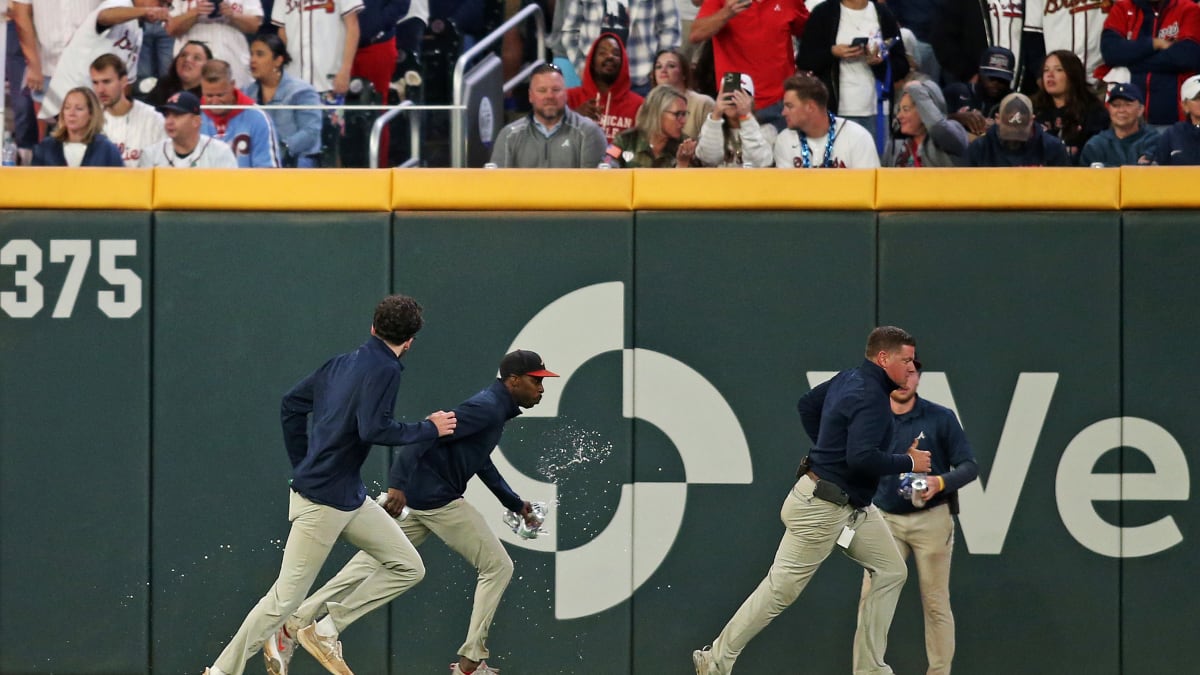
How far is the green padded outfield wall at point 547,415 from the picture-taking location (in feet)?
29.7

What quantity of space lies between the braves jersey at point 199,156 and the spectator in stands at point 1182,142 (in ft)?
18.6

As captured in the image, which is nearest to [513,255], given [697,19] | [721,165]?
[721,165]

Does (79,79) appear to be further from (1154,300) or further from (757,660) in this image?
(1154,300)

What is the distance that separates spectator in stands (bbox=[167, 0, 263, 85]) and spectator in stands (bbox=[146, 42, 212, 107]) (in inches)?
4.7

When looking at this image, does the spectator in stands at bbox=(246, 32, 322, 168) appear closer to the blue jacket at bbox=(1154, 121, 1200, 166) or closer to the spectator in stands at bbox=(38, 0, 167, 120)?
the spectator in stands at bbox=(38, 0, 167, 120)

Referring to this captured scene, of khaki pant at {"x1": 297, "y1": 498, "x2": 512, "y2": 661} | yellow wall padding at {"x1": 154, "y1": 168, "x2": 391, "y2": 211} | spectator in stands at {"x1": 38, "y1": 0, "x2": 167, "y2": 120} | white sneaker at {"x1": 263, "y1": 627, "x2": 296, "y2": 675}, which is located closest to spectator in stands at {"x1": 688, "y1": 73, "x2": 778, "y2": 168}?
yellow wall padding at {"x1": 154, "y1": 168, "x2": 391, "y2": 211}

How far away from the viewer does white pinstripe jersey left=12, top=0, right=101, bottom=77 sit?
36.8ft

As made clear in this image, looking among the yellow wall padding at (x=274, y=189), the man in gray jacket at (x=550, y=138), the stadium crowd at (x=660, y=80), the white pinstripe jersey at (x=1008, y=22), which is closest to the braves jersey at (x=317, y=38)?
the stadium crowd at (x=660, y=80)

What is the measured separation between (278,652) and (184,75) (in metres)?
4.79

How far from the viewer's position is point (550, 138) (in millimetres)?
9977

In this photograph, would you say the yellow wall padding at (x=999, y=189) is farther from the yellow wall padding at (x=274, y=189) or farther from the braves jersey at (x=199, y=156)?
the braves jersey at (x=199, y=156)

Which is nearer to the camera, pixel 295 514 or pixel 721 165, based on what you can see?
pixel 295 514

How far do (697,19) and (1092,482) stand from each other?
13.7ft

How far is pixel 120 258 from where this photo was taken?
9156mm
